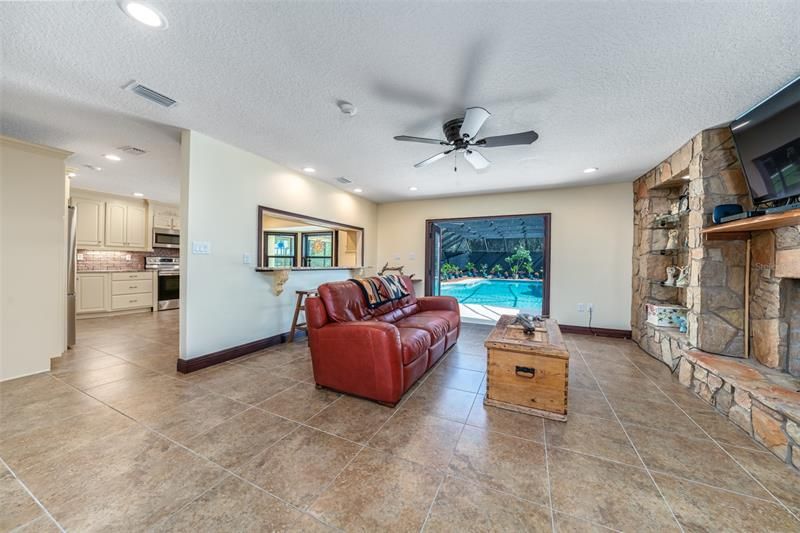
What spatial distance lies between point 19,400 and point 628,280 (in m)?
6.69

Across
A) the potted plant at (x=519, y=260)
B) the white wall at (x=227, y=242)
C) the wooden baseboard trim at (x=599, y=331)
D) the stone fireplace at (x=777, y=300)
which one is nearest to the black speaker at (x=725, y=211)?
the stone fireplace at (x=777, y=300)

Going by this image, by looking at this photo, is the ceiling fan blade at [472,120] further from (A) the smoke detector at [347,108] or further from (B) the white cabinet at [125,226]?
(B) the white cabinet at [125,226]

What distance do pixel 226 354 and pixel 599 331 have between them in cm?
510

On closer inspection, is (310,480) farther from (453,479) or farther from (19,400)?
(19,400)

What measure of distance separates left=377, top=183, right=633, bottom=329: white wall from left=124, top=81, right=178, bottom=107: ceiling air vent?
4.35 m

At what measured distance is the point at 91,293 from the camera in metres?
5.15

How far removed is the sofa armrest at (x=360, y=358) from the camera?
2.14m

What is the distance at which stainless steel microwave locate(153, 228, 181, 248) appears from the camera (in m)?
6.03

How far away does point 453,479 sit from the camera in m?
1.46

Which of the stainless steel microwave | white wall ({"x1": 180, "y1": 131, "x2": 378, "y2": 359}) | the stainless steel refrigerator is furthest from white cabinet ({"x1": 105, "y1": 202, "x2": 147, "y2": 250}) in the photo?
white wall ({"x1": 180, "y1": 131, "x2": 378, "y2": 359})

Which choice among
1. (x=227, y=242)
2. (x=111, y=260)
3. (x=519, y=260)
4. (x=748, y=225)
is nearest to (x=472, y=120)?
(x=748, y=225)

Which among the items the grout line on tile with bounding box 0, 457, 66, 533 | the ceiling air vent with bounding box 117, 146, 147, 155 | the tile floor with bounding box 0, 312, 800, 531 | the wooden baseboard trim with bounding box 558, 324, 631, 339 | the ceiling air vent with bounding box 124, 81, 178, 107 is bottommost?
the grout line on tile with bounding box 0, 457, 66, 533

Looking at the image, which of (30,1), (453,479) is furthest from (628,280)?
(30,1)

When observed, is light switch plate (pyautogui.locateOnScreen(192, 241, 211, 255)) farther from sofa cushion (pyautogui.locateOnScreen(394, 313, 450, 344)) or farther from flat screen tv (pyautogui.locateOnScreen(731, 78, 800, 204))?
flat screen tv (pyautogui.locateOnScreen(731, 78, 800, 204))
